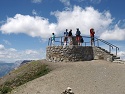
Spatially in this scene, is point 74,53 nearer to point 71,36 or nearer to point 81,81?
point 71,36

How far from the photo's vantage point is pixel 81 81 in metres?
Result: 23.6

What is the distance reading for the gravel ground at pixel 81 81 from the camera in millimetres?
21219

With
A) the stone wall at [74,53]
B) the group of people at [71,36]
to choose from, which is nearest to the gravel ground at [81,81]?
the stone wall at [74,53]

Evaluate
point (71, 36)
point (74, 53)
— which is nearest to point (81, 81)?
point (74, 53)

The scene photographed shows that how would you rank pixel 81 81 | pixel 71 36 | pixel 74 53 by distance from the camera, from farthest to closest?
pixel 71 36 < pixel 74 53 < pixel 81 81

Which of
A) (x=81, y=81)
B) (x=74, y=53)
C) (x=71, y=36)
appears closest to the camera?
(x=81, y=81)

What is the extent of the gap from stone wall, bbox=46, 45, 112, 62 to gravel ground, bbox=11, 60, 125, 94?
15.1 feet

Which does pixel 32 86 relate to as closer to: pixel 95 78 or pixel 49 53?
pixel 95 78

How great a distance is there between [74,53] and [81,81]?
36.4ft

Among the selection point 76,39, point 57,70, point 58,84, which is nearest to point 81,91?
point 58,84

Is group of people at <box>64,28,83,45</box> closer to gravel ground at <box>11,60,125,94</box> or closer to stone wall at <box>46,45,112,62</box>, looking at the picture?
stone wall at <box>46,45,112,62</box>

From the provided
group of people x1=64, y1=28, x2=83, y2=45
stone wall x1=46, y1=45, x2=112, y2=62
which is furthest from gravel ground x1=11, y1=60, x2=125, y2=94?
group of people x1=64, y1=28, x2=83, y2=45

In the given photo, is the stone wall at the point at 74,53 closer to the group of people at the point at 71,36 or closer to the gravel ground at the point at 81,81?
the group of people at the point at 71,36

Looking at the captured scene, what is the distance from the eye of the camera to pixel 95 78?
Result: 80.9ft
